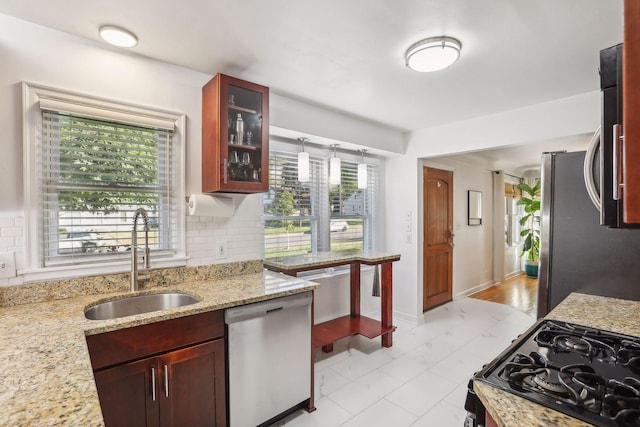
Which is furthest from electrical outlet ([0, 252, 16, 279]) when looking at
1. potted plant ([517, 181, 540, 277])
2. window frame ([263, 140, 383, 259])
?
potted plant ([517, 181, 540, 277])

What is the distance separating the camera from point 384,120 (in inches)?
132

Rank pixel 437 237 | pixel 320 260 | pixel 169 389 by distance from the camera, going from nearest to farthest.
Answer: pixel 169 389
pixel 320 260
pixel 437 237

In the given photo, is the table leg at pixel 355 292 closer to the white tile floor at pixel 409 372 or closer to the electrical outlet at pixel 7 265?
the white tile floor at pixel 409 372

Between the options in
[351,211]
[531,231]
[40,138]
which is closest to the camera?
[40,138]

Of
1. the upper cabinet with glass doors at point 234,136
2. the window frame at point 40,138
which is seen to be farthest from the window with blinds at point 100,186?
the upper cabinet with glass doors at point 234,136

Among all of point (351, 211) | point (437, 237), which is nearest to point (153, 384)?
point (351, 211)

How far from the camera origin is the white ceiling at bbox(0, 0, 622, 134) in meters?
1.55

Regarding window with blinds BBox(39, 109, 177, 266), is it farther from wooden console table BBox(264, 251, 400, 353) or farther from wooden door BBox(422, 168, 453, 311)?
wooden door BBox(422, 168, 453, 311)

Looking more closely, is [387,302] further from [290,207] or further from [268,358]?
[268,358]

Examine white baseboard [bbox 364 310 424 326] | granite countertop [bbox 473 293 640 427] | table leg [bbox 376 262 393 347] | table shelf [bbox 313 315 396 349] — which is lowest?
white baseboard [bbox 364 310 424 326]

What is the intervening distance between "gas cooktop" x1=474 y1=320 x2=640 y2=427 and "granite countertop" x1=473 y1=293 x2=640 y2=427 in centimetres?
3

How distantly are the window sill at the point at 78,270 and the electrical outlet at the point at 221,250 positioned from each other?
324mm

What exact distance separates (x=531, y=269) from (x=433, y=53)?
19.4ft

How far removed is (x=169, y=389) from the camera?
1.56 metres
